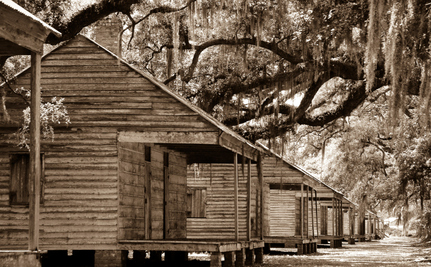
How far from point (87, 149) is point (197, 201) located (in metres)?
11.6

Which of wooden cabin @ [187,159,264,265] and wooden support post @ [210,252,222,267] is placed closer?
wooden support post @ [210,252,222,267]

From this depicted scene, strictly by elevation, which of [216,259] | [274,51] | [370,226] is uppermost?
[274,51]

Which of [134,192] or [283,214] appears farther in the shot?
[283,214]

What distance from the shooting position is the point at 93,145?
17.1 m

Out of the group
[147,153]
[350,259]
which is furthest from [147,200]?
[350,259]

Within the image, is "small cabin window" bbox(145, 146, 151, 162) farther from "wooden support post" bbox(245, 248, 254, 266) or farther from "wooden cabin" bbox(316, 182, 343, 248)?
"wooden cabin" bbox(316, 182, 343, 248)

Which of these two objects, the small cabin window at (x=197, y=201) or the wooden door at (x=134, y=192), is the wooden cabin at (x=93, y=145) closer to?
the wooden door at (x=134, y=192)

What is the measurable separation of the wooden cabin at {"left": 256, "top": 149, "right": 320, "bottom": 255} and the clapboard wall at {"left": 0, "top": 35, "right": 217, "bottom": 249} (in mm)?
9518

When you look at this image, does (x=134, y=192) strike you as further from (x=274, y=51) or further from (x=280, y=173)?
(x=280, y=173)

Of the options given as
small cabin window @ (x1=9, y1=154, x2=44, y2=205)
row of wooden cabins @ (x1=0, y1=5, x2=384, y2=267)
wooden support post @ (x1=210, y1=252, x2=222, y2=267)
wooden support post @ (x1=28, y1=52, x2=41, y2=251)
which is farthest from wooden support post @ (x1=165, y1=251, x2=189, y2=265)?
wooden support post @ (x1=28, y1=52, x2=41, y2=251)

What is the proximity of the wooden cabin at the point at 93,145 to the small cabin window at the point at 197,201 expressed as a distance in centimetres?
1039

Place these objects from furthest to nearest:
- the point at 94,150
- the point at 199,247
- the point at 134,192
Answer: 1. the point at 134,192
2. the point at 94,150
3. the point at 199,247

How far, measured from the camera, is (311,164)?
6097 cm

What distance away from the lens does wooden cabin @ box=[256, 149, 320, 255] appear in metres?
28.3
